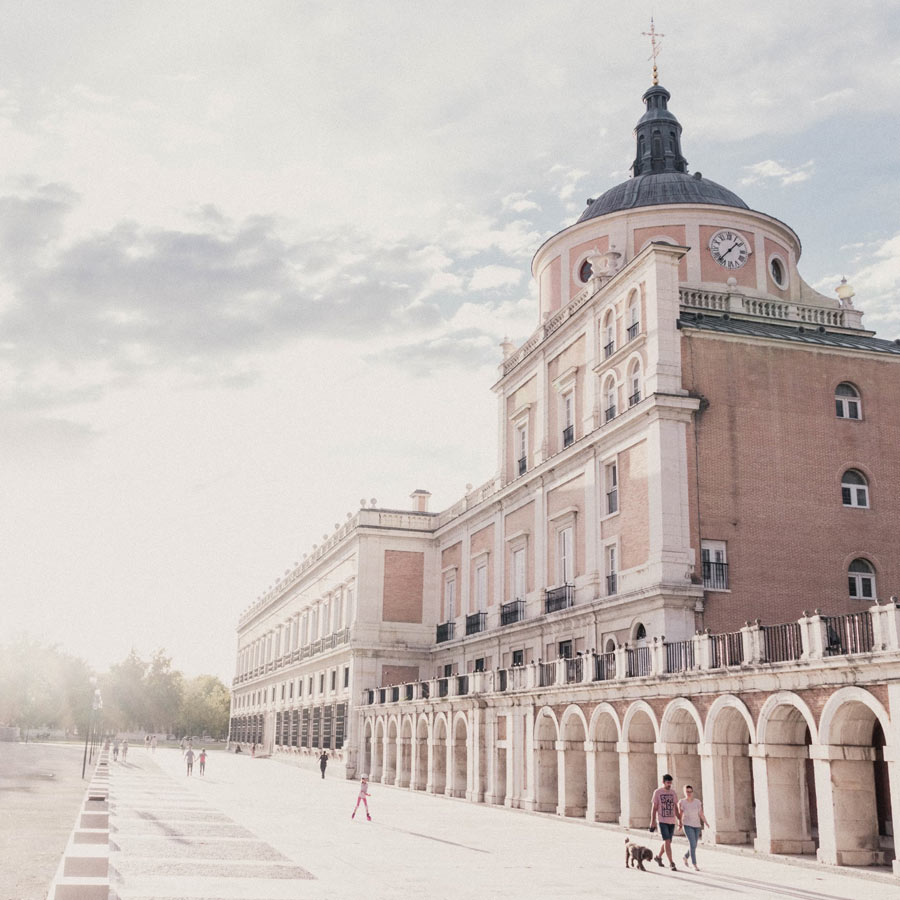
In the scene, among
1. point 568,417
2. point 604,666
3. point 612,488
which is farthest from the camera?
point 568,417

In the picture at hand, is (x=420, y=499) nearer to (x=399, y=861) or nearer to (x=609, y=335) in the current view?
(x=609, y=335)

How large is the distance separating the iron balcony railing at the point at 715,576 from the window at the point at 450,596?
78.6ft

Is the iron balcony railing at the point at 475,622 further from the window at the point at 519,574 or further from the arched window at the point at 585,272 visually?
the arched window at the point at 585,272

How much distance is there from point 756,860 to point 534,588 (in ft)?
71.8

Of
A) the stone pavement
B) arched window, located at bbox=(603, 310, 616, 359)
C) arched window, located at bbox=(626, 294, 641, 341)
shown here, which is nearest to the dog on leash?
the stone pavement

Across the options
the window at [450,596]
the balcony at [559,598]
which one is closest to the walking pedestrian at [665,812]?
the balcony at [559,598]

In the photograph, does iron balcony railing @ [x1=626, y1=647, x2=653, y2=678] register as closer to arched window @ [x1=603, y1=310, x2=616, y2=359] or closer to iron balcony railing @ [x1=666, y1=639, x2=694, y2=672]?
iron balcony railing @ [x1=666, y1=639, x2=694, y2=672]

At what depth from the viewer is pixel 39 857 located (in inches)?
755

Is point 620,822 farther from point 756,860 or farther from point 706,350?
point 706,350

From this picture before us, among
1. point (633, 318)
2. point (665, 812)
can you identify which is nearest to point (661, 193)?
point (633, 318)

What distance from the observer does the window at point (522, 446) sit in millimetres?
45875

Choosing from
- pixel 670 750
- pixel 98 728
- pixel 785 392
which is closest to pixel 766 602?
pixel 785 392

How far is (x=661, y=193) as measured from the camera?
4541 centimetres

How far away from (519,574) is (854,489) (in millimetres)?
15146
